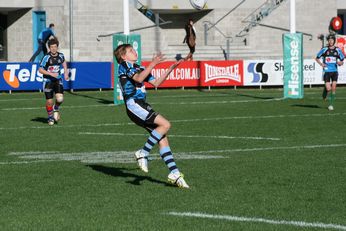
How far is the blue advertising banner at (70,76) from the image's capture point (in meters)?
36.0

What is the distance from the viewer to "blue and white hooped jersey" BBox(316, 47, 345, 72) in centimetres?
2619

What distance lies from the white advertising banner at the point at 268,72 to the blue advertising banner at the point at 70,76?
575 centimetres

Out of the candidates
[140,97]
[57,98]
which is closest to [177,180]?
[140,97]

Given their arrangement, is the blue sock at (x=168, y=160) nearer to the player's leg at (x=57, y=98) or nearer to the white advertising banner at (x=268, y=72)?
the player's leg at (x=57, y=98)

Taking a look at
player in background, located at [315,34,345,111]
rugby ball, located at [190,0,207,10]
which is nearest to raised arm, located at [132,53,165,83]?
Result: player in background, located at [315,34,345,111]

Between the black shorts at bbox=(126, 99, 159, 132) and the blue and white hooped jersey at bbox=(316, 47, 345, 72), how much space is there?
49.0ft

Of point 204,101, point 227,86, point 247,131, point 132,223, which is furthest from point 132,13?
point 132,223

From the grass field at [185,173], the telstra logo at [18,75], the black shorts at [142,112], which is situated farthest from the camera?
the telstra logo at [18,75]

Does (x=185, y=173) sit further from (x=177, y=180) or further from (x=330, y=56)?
(x=330, y=56)

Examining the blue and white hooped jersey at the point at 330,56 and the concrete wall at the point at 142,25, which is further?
the concrete wall at the point at 142,25

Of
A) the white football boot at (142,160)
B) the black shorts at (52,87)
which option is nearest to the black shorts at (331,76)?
the black shorts at (52,87)

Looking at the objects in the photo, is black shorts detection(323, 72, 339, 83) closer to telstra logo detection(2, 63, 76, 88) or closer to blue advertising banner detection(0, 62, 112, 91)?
blue advertising banner detection(0, 62, 112, 91)

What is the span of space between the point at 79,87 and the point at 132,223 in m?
28.5

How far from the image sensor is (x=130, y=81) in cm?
1183
